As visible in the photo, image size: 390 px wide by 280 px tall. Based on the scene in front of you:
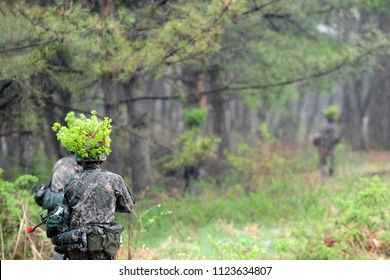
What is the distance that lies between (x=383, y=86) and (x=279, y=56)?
14610mm

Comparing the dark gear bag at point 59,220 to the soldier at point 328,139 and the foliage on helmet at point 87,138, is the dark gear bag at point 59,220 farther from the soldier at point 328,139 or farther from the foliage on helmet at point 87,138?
the soldier at point 328,139

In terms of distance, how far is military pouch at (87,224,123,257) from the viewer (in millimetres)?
6711

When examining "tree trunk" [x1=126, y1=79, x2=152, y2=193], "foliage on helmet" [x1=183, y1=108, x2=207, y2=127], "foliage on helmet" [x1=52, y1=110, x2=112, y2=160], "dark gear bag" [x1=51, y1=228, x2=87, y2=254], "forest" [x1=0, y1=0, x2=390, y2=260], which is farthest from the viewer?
"tree trunk" [x1=126, y1=79, x2=152, y2=193]

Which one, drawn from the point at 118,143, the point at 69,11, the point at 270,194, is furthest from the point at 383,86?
the point at 69,11

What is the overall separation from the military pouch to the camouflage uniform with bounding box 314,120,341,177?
14.9 metres

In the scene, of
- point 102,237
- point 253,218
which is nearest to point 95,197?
point 102,237

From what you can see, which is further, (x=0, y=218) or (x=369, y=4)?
(x=369, y=4)

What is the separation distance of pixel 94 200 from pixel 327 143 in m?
15.3

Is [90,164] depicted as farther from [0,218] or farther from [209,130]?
[209,130]

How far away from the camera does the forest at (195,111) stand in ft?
35.2

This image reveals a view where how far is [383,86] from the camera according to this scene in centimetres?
3141

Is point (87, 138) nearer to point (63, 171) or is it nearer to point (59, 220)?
point (59, 220)

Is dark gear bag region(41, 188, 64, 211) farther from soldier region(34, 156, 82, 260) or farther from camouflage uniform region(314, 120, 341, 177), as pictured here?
camouflage uniform region(314, 120, 341, 177)

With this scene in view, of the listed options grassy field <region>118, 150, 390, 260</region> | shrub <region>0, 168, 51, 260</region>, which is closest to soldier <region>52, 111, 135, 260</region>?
grassy field <region>118, 150, 390, 260</region>
